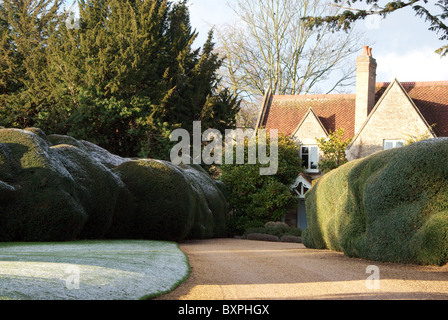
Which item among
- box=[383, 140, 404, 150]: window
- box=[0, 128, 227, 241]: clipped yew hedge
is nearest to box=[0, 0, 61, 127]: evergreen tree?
box=[0, 128, 227, 241]: clipped yew hedge

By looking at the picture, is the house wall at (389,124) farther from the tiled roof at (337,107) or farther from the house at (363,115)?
the tiled roof at (337,107)

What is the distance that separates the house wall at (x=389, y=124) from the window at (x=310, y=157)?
8.18 ft

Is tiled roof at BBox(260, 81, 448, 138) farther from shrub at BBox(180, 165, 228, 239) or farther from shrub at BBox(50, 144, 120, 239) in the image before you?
shrub at BBox(50, 144, 120, 239)

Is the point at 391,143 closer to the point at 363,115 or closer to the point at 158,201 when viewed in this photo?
the point at 363,115

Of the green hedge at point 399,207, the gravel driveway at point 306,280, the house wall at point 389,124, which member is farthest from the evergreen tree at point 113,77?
the gravel driveway at point 306,280

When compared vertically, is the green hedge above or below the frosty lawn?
above

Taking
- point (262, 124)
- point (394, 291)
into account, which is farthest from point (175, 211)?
point (262, 124)

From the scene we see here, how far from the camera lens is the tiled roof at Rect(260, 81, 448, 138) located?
33.6m

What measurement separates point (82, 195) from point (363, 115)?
22219mm

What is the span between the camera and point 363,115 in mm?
33719

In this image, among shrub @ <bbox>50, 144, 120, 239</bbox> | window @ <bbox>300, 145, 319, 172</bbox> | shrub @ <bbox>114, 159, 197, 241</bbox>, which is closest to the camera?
shrub @ <bbox>50, 144, 120, 239</bbox>

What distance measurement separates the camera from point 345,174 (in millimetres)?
15594

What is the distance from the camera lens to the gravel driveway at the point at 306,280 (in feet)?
25.7
